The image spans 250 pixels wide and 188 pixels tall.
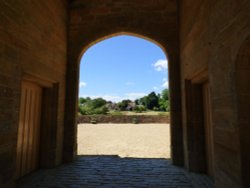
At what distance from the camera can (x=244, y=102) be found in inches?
65.6

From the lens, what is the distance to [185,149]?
3680 millimetres

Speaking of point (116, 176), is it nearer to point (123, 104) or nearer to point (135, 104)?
point (123, 104)

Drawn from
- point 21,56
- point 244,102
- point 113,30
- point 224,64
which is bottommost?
point 244,102

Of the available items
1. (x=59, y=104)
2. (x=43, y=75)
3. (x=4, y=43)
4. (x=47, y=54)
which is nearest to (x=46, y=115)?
(x=59, y=104)

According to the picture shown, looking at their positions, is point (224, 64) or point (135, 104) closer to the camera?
point (224, 64)

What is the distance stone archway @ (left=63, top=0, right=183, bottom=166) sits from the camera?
420 centimetres

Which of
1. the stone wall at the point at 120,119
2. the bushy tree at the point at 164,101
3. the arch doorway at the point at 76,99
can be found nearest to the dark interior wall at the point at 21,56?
the arch doorway at the point at 76,99

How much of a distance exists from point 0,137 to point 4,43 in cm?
120

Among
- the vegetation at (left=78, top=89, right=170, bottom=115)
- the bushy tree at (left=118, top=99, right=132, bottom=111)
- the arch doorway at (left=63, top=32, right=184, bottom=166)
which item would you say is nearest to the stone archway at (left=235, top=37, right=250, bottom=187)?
the arch doorway at (left=63, top=32, right=184, bottom=166)

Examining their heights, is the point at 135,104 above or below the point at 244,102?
above

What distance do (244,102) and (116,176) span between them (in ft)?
7.98

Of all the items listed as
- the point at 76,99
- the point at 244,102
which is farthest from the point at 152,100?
the point at 244,102

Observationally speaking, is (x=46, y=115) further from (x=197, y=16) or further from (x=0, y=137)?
(x=197, y=16)

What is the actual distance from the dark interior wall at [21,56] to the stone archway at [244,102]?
8.90ft
